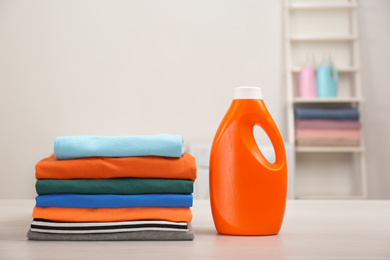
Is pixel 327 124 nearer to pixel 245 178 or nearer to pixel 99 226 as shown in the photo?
pixel 245 178

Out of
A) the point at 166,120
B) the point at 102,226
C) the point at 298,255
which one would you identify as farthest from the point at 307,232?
the point at 166,120

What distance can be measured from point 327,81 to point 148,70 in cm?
121

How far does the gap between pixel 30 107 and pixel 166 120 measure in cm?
94

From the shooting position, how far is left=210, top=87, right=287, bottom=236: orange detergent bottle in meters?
0.66

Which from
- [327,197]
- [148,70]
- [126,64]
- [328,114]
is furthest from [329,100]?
[126,64]

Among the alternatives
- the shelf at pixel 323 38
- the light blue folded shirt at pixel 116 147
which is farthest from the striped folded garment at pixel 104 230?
the shelf at pixel 323 38

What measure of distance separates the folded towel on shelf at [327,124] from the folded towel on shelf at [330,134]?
0.02m

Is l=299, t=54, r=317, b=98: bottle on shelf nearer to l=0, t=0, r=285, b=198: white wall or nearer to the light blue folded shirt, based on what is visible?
l=0, t=0, r=285, b=198: white wall

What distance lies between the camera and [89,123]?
9.86 ft

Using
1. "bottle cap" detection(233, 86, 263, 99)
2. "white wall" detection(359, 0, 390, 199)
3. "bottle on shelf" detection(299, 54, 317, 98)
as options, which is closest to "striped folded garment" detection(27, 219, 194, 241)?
"bottle cap" detection(233, 86, 263, 99)

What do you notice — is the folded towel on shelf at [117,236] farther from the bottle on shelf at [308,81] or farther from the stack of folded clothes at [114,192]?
the bottle on shelf at [308,81]

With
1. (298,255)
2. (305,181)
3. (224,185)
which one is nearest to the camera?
(298,255)

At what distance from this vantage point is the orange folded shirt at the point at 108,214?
0.65 meters

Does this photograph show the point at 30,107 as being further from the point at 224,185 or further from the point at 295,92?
the point at 224,185
